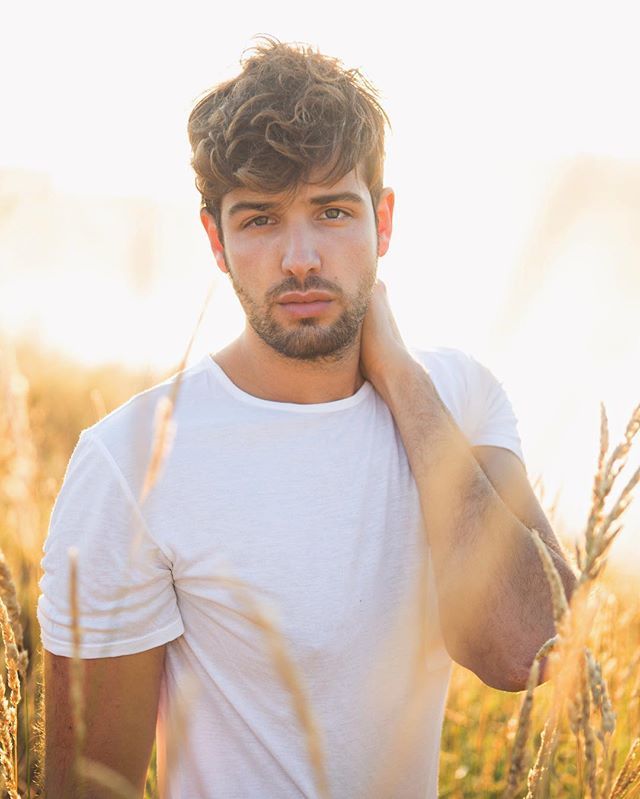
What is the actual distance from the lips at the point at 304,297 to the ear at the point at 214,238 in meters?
0.35

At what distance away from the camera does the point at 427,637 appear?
83.0 inches

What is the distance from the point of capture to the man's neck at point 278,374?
220cm

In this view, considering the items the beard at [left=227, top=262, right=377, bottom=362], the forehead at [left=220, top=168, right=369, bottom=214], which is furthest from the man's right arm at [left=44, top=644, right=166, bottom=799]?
the forehead at [left=220, top=168, right=369, bottom=214]

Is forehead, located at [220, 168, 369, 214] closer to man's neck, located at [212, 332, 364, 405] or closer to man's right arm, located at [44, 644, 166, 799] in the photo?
man's neck, located at [212, 332, 364, 405]

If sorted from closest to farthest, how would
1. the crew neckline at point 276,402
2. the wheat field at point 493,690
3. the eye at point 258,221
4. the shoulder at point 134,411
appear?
1. the wheat field at point 493,690
2. the shoulder at point 134,411
3. the crew neckline at point 276,402
4. the eye at point 258,221

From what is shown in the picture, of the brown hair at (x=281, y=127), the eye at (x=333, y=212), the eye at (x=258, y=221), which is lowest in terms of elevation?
the eye at (x=258, y=221)

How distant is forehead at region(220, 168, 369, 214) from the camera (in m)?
2.21

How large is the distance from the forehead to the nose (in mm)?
92

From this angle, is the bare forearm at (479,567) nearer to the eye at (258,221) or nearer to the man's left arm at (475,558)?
the man's left arm at (475,558)

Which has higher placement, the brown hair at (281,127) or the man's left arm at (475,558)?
the brown hair at (281,127)

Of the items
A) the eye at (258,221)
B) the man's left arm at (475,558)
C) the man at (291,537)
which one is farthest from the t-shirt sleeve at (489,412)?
the eye at (258,221)

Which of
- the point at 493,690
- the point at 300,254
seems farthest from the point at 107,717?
the point at 493,690

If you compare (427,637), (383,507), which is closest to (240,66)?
(383,507)

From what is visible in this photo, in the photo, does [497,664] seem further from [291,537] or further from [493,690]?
[493,690]
